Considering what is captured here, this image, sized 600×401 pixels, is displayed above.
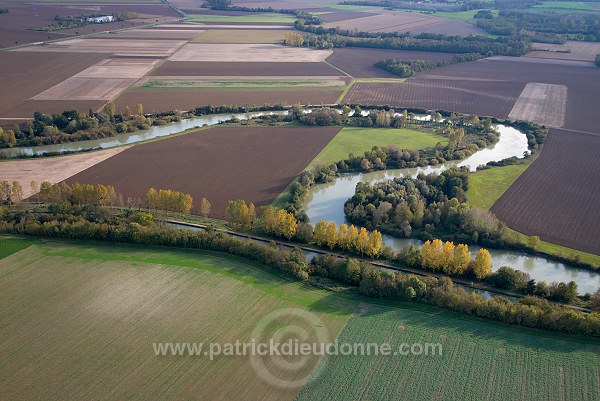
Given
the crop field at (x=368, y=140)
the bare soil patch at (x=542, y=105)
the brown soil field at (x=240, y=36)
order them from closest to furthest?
the crop field at (x=368, y=140) < the bare soil patch at (x=542, y=105) < the brown soil field at (x=240, y=36)

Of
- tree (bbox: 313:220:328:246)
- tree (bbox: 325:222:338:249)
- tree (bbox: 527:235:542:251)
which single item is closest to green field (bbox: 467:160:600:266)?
tree (bbox: 527:235:542:251)

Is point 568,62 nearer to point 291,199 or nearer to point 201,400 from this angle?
point 291,199

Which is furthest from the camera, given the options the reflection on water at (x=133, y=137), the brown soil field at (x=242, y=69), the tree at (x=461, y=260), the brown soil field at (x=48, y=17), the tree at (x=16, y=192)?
the brown soil field at (x=48, y=17)

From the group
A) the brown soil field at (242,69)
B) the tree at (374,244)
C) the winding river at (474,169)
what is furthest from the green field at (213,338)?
the brown soil field at (242,69)

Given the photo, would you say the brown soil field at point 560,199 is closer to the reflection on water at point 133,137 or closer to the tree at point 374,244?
the tree at point 374,244

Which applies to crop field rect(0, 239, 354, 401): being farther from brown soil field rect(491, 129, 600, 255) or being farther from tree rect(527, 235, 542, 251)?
brown soil field rect(491, 129, 600, 255)

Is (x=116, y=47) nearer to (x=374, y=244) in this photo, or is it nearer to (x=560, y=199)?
(x=374, y=244)

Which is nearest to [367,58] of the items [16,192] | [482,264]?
[16,192]
